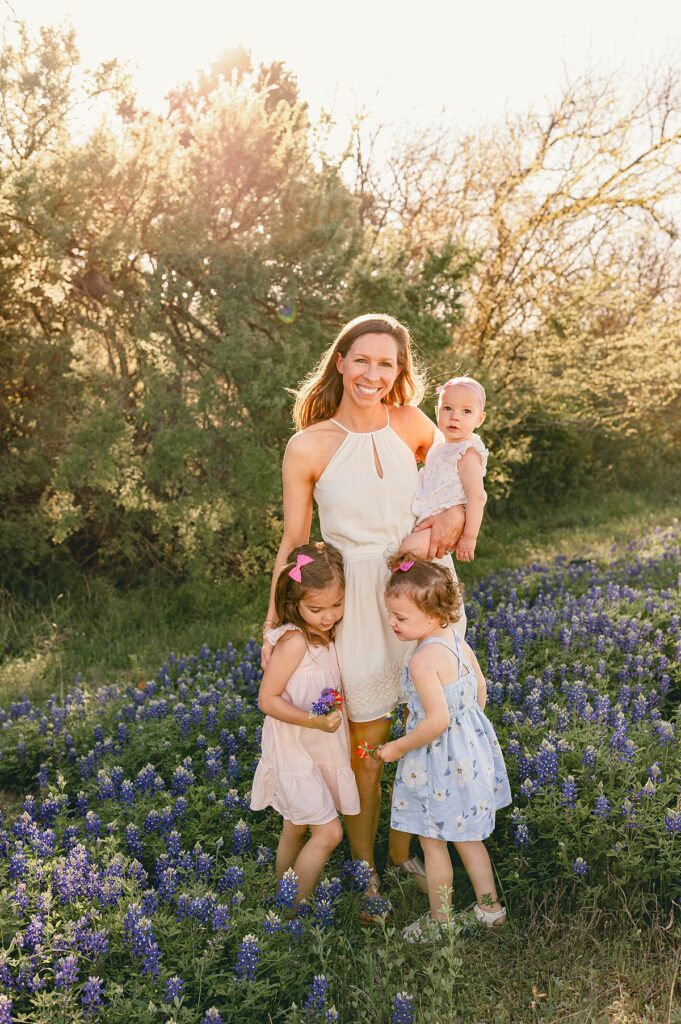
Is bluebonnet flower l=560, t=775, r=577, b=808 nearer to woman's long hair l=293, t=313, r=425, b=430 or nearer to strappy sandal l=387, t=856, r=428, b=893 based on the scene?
strappy sandal l=387, t=856, r=428, b=893

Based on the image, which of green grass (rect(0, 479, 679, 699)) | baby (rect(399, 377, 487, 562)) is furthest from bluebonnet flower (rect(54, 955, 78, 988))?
green grass (rect(0, 479, 679, 699))

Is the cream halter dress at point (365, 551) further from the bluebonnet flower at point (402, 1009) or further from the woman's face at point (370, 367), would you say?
the bluebonnet flower at point (402, 1009)

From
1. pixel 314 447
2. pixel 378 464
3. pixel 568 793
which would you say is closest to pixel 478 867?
pixel 568 793

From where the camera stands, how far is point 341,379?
385 cm

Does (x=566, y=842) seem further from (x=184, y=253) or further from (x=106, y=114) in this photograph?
(x=106, y=114)

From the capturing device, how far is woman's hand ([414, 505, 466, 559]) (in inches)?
140

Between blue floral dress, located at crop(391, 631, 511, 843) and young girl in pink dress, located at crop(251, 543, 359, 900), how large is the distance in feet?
0.83

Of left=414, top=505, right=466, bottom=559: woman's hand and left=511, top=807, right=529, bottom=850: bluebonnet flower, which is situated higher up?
left=414, top=505, right=466, bottom=559: woman's hand

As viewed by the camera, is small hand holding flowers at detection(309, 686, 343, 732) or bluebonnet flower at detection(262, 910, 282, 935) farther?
small hand holding flowers at detection(309, 686, 343, 732)

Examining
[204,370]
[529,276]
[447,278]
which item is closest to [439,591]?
[204,370]

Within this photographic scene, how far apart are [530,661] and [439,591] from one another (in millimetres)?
2312

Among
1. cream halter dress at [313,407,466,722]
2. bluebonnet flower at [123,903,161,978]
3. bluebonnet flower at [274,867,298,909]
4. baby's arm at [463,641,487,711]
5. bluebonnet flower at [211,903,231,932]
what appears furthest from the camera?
baby's arm at [463,641,487,711]

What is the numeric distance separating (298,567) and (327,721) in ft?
1.99

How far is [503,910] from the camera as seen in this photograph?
3.36 metres
